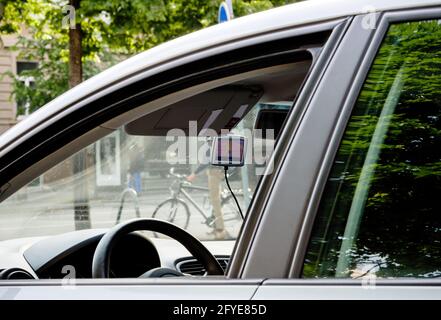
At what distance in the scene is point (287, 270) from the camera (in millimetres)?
1296

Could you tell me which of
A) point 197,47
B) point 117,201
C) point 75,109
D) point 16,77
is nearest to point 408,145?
point 197,47

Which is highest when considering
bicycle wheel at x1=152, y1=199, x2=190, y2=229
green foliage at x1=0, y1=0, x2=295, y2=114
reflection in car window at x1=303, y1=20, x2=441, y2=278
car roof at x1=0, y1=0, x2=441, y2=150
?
green foliage at x1=0, y1=0, x2=295, y2=114

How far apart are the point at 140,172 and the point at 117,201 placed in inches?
53.2

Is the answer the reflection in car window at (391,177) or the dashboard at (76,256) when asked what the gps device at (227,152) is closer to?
the dashboard at (76,256)

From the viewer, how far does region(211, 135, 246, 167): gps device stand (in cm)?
204

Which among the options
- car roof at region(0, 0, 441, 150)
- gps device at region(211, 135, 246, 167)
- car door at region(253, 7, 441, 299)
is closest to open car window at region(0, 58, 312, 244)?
gps device at region(211, 135, 246, 167)

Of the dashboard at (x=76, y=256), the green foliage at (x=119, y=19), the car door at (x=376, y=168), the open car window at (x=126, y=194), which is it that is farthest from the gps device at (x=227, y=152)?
the green foliage at (x=119, y=19)

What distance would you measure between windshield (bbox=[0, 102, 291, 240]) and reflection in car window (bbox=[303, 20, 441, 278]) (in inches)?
276

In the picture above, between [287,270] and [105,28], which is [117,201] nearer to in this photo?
[105,28]

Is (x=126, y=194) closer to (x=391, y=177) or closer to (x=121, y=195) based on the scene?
(x=121, y=195)

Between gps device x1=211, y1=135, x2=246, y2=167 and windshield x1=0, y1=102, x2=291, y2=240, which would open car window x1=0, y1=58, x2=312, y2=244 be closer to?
windshield x1=0, y1=102, x2=291, y2=240

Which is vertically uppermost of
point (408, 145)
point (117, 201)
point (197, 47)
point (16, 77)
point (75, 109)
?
point (16, 77)

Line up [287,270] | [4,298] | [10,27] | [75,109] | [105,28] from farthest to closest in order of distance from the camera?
[10,27]
[105,28]
[75,109]
[4,298]
[287,270]

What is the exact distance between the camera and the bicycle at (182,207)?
356 inches
